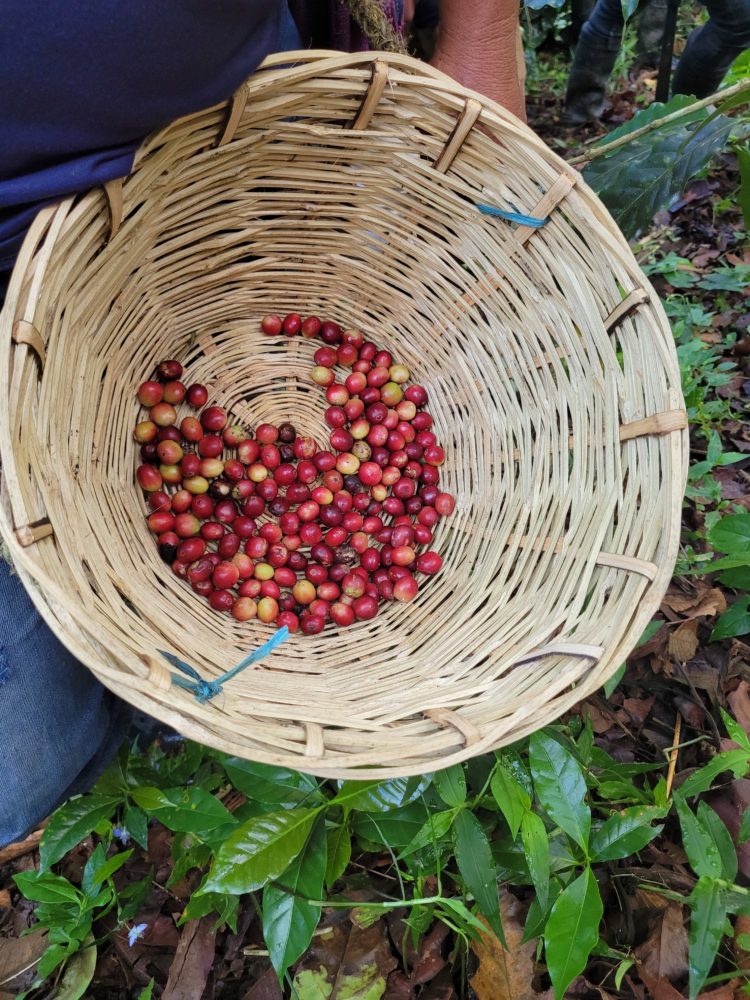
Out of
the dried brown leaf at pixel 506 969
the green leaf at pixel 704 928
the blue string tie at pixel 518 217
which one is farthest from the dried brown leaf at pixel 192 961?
the blue string tie at pixel 518 217

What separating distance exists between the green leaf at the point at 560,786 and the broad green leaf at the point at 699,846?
0.19m

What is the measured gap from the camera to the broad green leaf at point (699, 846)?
3.86 ft

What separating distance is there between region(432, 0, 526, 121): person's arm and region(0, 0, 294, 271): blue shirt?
605 mm

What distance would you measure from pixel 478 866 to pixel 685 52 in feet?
9.57

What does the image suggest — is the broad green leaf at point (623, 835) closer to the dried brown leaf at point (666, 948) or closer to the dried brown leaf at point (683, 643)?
the dried brown leaf at point (666, 948)

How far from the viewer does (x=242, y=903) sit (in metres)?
1.39

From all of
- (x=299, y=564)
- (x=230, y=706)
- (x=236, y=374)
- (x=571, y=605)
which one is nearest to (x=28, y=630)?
(x=230, y=706)

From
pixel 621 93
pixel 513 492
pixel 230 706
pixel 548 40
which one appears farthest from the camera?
pixel 548 40

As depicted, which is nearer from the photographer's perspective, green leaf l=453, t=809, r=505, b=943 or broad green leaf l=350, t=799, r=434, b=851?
green leaf l=453, t=809, r=505, b=943

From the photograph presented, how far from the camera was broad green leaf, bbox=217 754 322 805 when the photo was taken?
1.26 metres

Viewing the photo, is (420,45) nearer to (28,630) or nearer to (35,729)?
(28,630)

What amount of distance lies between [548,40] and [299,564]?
3591mm

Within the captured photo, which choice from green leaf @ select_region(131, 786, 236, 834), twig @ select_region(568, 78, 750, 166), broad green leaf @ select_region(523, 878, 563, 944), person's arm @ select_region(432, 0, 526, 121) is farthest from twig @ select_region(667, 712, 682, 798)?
person's arm @ select_region(432, 0, 526, 121)

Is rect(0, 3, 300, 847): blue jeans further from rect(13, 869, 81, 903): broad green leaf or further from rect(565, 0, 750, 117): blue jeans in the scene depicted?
rect(565, 0, 750, 117): blue jeans
